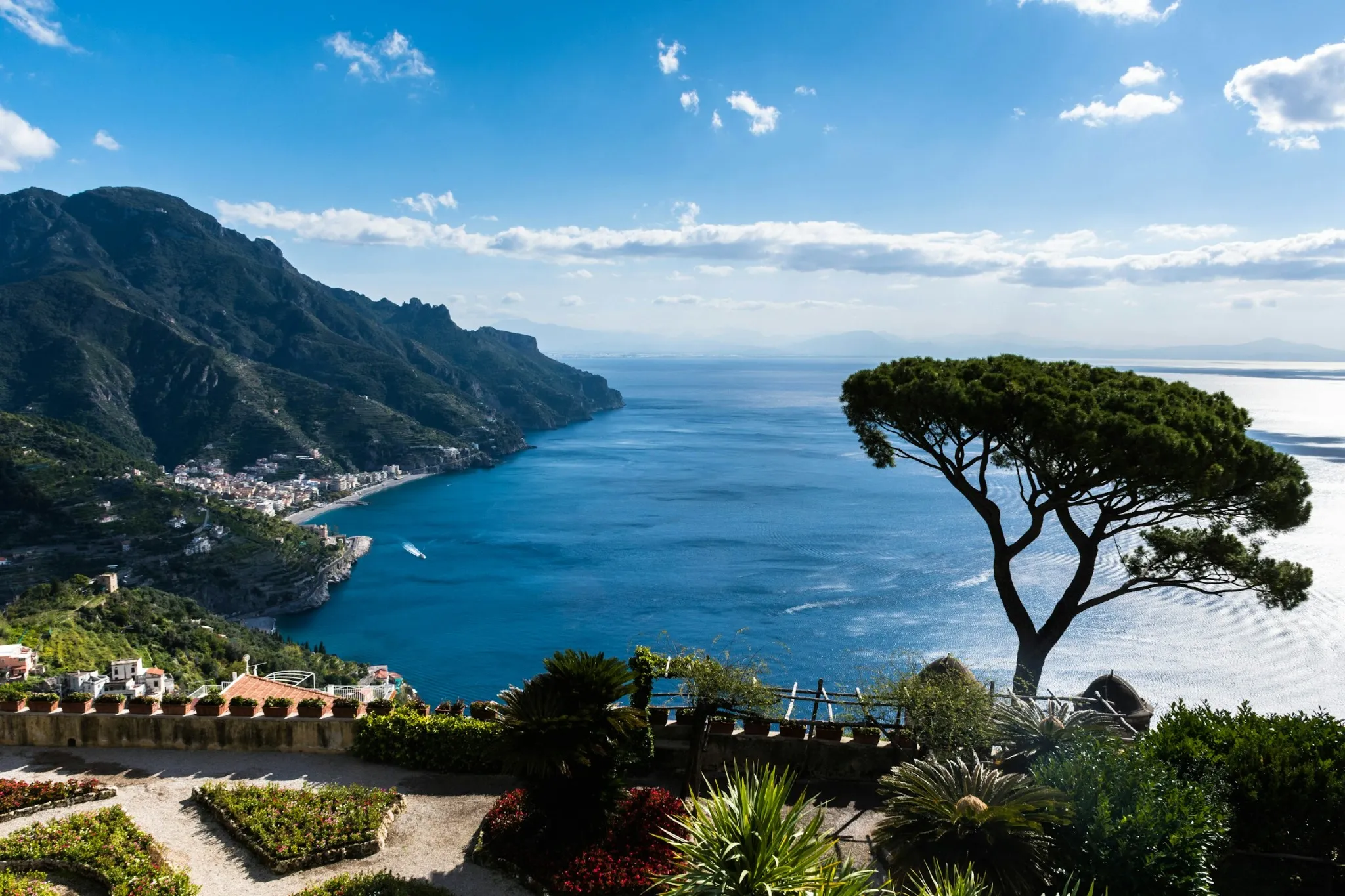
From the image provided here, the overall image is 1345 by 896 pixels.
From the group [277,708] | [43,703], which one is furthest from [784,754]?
[43,703]

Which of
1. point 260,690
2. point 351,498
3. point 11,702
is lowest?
point 351,498

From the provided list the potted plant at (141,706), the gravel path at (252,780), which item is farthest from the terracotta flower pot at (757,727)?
the potted plant at (141,706)

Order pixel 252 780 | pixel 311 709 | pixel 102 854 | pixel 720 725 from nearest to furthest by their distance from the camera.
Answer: pixel 102 854, pixel 252 780, pixel 720 725, pixel 311 709

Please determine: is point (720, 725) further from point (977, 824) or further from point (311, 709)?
point (311, 709)

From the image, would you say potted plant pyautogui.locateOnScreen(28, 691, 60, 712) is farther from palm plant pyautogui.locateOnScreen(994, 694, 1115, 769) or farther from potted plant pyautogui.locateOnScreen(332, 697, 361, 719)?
palm plant pyautogui.locateOnScreen(994, 694, 1115, 769)

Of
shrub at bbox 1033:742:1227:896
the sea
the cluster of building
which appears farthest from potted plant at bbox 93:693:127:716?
the cluster of building

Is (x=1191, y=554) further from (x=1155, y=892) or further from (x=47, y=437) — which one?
(x=47, y=437)

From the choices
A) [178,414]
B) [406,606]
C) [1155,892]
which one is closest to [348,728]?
[1155,892]

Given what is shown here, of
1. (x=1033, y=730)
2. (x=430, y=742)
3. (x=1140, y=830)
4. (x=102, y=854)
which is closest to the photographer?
(x=1140, y=830)
